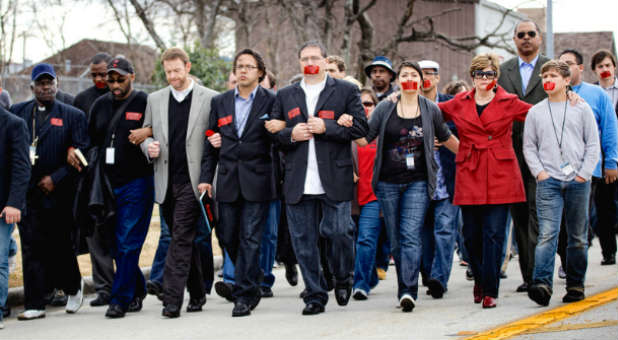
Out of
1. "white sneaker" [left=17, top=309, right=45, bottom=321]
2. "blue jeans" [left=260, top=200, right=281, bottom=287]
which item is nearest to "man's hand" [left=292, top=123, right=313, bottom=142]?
"blue jeans" [left=260, top=200, right=281, bottom=287]

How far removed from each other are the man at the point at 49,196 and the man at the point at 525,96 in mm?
4004

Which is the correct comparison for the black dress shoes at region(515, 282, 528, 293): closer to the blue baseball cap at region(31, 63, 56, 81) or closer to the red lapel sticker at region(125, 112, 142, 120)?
the red lapel sticker at region(125, 112, 142, 120)

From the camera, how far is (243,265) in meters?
7.39

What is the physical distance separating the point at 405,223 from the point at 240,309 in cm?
156

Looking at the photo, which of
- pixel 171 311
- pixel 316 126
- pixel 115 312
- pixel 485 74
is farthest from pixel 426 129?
pixel 115 312

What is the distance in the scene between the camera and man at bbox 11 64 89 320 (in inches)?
306

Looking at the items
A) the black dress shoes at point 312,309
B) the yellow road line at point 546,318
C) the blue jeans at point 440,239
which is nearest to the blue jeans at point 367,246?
the blue jeans at point 440,239

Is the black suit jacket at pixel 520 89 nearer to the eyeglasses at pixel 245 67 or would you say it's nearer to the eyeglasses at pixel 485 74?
the eyeglasses at pixel 485 74

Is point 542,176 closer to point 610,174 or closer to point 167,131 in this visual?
point 610,174

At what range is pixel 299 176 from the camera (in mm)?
7141

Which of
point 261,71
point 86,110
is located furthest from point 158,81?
point 261,71

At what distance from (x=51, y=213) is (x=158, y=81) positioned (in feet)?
50.0

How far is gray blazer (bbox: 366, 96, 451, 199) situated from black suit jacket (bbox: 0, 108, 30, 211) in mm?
2936

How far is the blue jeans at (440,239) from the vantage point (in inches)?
313
